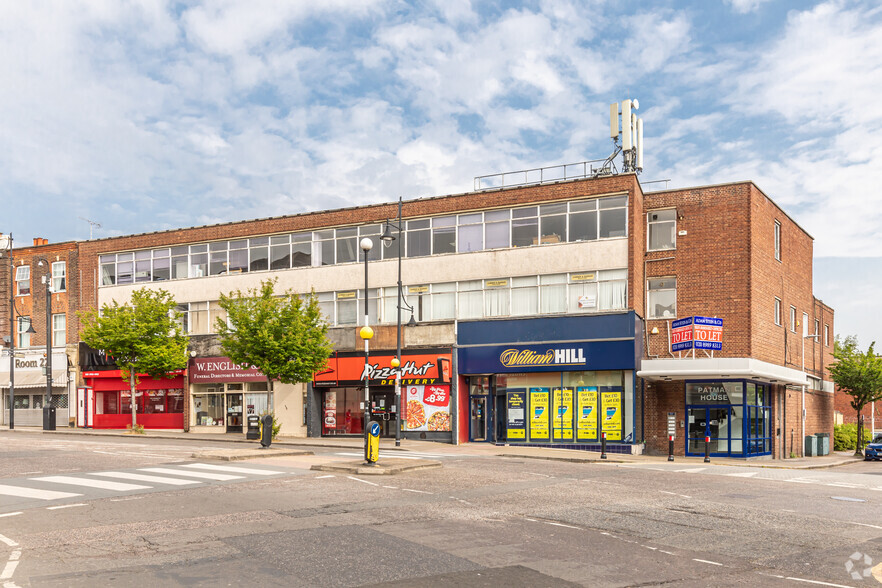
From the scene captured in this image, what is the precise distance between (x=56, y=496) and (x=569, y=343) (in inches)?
863

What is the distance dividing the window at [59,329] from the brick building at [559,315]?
12523 mm

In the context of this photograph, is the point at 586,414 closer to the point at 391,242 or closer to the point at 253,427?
the point at 391,242

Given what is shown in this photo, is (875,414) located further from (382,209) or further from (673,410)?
(382,209)

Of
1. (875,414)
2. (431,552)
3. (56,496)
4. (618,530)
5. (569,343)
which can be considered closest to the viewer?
(431,552)

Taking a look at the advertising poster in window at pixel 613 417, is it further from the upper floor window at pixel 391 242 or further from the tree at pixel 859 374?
the tree at pixel 859 374

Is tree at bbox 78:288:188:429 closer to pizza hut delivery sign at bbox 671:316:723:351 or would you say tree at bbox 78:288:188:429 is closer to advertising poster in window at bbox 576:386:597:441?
advertising poster in window at bbox 576:386:597:441

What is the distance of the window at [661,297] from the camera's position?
34906 mm

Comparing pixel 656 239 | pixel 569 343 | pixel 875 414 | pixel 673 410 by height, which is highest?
pixel 656 239

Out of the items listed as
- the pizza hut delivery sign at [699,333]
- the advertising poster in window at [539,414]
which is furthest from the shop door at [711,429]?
the advertising poster in window at [539,414]

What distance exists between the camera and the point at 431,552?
35.7 ft

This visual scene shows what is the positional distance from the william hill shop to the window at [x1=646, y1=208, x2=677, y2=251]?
3.93 metres

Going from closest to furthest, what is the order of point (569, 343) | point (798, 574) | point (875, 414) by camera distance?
point (798, 574)
point (569, 343)
point (875, 414)

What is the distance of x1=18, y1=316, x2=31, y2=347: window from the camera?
4962 centimetres

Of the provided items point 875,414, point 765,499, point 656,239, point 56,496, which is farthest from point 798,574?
point 875,414
